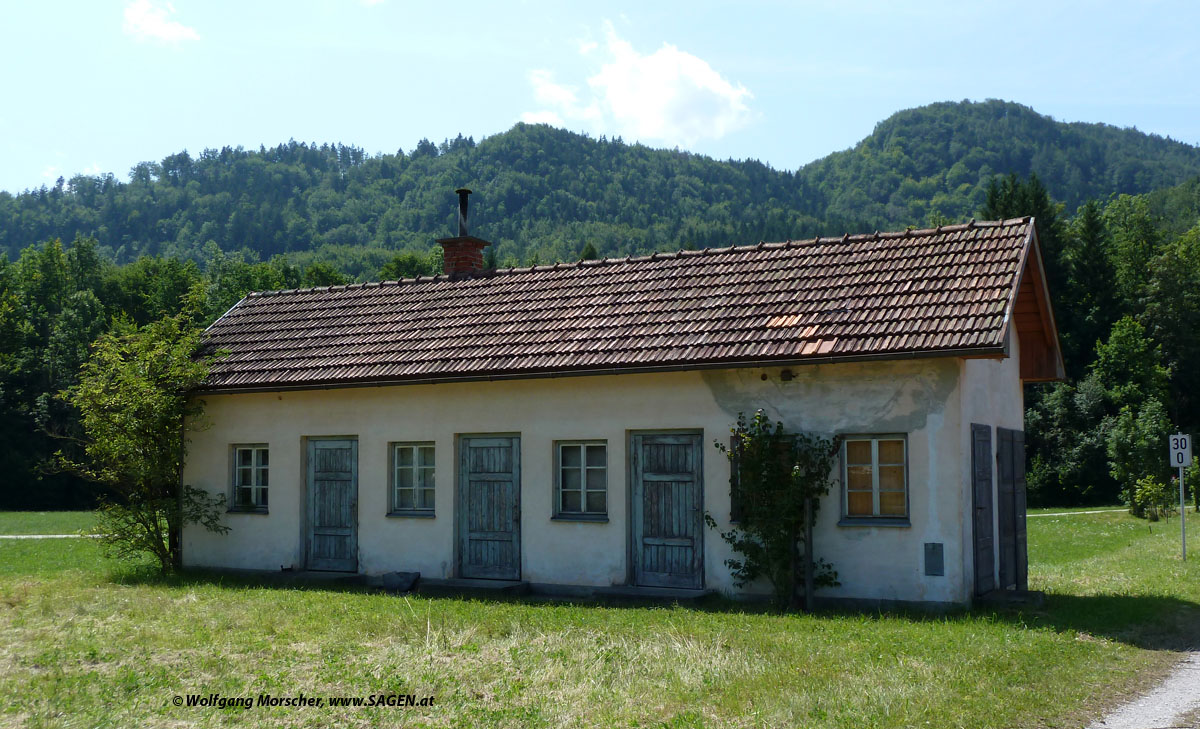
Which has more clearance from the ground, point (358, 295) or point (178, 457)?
point (358, 295)

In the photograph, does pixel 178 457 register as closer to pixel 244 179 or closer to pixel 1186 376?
pixel 1186 376

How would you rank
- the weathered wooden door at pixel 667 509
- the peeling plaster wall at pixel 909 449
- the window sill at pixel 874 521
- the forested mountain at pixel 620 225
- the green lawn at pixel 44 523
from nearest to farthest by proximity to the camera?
the peeling plaster wall at pixel 909 449, the window sill at pixel 874 521, the weathered wooden door at pixel 667 509, the green lawn at pixel 44 523, the forested mountain at pixel 620 225

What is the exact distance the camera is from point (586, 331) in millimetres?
15953

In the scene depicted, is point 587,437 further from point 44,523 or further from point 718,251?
point 44,523

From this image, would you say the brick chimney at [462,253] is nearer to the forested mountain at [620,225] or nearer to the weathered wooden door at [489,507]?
the weathered wooden door at [489,507]

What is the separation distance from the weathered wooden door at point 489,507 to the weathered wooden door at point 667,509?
1.92m

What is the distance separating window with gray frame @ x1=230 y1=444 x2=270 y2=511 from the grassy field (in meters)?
3.14

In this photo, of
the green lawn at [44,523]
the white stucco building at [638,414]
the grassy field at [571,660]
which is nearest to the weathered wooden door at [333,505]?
the white stucco building at [638,414]

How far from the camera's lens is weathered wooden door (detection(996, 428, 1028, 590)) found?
1499cm

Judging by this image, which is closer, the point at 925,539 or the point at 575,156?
the point at 925,539

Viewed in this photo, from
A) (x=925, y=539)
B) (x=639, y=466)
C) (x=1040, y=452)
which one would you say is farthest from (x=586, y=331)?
(x=1040, y=452)

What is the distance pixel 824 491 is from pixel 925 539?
133cm

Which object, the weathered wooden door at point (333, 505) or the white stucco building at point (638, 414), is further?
the weathered wooden door at point (333, 505)

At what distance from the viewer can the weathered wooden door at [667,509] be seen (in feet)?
48.0
